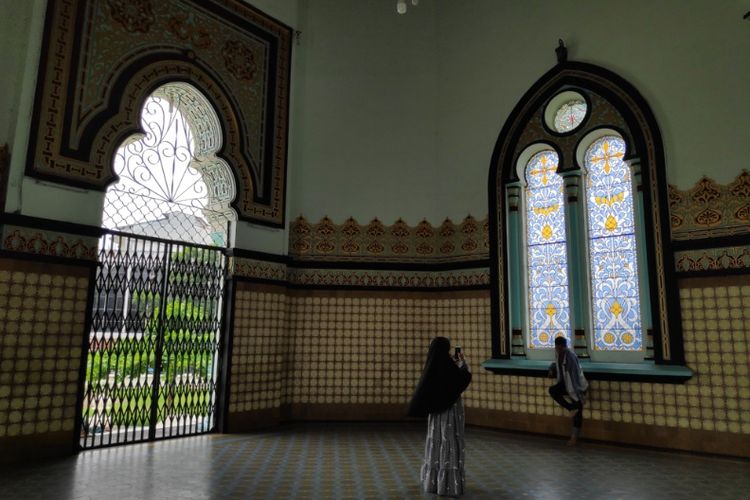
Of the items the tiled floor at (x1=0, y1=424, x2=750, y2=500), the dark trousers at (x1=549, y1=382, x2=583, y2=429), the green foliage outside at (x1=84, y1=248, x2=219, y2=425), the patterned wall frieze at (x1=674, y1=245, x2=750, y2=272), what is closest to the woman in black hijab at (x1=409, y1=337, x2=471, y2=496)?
the tiled floor at (x1=0, y1=424, x2=750, y2=500)

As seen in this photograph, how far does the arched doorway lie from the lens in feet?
21.0

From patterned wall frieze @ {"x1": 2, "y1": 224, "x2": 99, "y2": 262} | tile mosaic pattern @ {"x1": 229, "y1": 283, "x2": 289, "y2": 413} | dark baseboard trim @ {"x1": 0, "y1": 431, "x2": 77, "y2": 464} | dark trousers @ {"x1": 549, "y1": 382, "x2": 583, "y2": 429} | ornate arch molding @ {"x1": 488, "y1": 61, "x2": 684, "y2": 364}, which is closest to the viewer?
dark baseboard trim @ {"x1": 0, "y1": 431, "x2": 77, "y2": 464}

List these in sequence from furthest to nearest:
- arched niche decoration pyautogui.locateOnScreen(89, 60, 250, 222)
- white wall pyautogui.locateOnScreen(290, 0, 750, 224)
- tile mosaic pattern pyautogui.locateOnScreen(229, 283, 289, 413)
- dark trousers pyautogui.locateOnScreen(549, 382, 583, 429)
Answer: white wall pyautogui.locateOnScreen(290, 0, 750, 224) → tile mosaic pattern pyautogui.locateOnScreen(229, 283, 289, 413) → arched niche decoration pyautogui.locateOnScreen(89, 60, 250, 222) → dark trousers pyautogui.locateOnScreen(549, 382, 583, 429)

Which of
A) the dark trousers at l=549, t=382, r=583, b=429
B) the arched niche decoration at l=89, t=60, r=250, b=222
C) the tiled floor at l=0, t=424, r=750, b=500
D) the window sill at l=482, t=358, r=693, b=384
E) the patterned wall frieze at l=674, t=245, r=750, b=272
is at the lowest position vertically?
the tiled floor at l=0, t=424, r=750, b=500

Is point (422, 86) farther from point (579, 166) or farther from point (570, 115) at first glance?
point (579, 166)

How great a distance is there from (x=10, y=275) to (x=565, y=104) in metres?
7.26

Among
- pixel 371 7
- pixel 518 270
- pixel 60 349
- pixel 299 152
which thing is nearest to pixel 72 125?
pixel 60 349

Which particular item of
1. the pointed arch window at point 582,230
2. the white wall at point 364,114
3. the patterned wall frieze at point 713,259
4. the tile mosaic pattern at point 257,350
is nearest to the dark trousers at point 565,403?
the pointed arch window at point 582,230

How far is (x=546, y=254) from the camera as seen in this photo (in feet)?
26.2

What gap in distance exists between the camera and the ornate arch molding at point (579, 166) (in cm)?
659

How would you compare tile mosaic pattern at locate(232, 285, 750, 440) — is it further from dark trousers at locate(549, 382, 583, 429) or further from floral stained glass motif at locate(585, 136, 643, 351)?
floral stained glass motif at locate(585, 136, 643, 351)

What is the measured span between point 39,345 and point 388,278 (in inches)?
188

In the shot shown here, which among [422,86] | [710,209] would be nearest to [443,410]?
[710,209]

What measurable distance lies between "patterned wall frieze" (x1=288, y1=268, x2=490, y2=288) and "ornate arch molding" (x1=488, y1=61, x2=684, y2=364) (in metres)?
0.45
